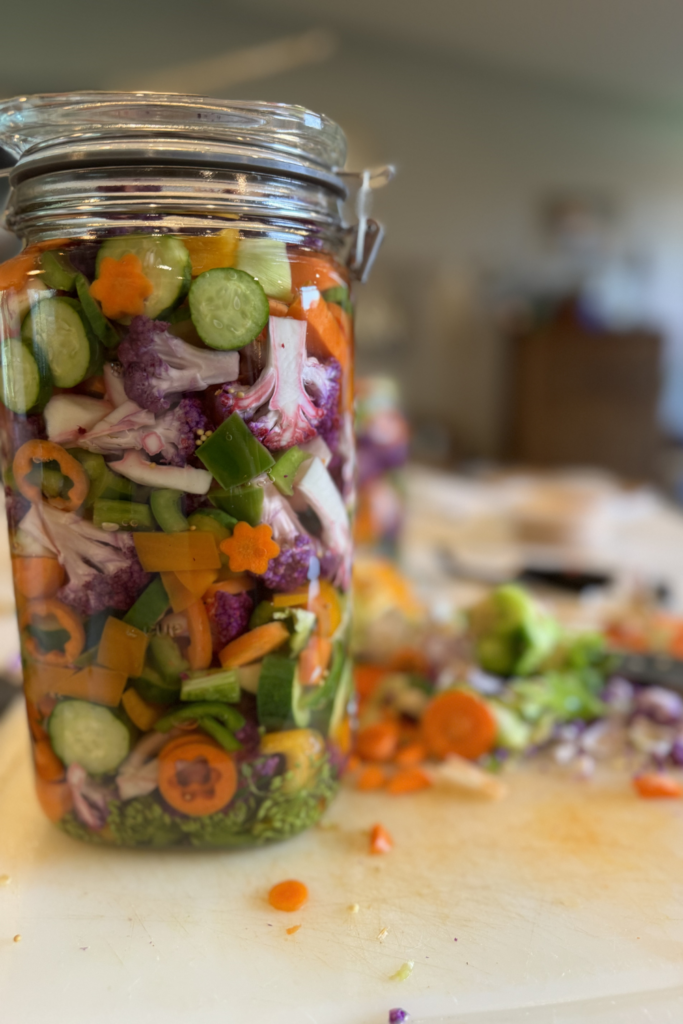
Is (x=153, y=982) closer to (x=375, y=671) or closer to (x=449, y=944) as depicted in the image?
(x=449, y=944)

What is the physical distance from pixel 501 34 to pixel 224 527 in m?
4.88

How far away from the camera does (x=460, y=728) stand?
74cm

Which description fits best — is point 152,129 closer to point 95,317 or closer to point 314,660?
point 95,317

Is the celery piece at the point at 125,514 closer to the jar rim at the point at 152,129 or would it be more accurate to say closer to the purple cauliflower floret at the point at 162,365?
the purple cauliflower floret at the point at 162,365

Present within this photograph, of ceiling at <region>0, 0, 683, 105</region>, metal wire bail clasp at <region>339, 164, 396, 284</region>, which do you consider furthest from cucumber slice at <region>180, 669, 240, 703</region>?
ceiling at <region>0, 0, 683, 105</region>

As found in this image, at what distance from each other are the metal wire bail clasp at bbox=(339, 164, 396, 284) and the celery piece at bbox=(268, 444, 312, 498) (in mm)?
200

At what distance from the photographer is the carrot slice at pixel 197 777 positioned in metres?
0.55

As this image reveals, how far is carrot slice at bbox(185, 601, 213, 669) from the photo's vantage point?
531 mm

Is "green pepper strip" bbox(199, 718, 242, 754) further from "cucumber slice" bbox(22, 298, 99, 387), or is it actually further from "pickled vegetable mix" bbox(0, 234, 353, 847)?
"cucumber slice" bbox(22, 298, 99, 387)

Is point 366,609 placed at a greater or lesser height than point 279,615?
lesser

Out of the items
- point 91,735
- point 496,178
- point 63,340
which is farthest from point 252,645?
point 496,178

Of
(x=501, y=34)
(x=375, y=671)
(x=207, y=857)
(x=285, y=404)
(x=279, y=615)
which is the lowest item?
(x=375, y=671)

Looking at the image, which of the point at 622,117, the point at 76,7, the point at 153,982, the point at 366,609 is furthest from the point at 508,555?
the point at 622,117

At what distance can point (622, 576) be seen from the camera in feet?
4.73
